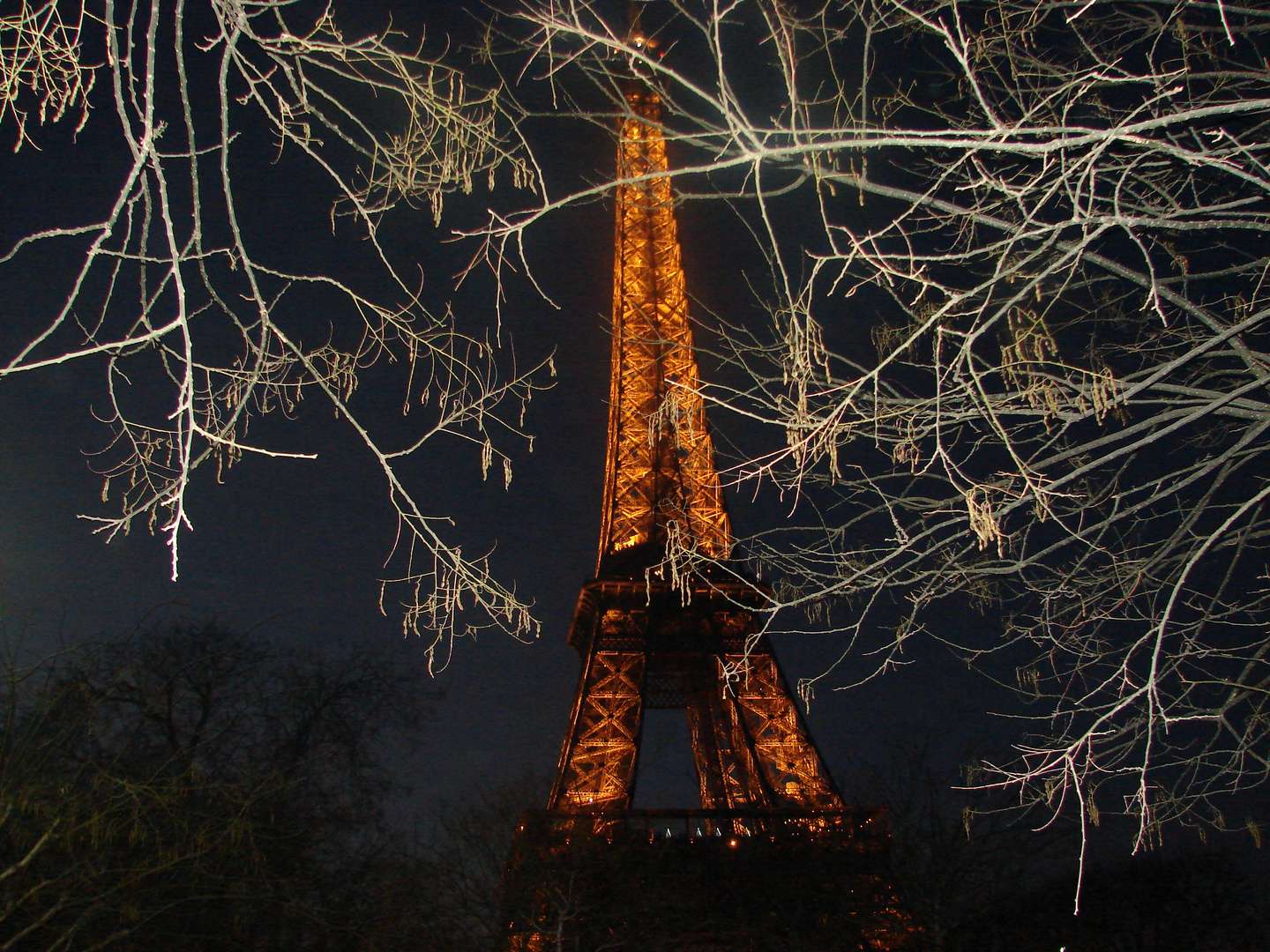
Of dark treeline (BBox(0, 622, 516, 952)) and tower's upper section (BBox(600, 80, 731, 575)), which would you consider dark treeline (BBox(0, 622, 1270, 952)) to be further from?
tower's upper section (BBox(600, 80, 731, 575))

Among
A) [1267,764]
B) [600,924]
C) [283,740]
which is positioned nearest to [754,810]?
[600,924]

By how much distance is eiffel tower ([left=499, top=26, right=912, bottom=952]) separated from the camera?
1457 cm

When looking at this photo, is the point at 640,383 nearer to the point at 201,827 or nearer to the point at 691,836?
the point at 691,836

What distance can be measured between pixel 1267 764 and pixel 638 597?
18.4 meters

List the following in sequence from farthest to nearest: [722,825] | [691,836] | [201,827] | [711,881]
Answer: [722,825] → [691,836] → [711,881] → [201,827]

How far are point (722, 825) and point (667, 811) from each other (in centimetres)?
151

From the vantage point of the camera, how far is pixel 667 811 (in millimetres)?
17234

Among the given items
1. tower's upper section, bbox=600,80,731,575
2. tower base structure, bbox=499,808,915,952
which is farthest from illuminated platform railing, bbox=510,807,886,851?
tower's upper section, bbox=600,80,731,575

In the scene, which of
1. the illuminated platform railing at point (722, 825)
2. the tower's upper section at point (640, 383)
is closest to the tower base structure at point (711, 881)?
the illuminated platform railing at point (722, 825)

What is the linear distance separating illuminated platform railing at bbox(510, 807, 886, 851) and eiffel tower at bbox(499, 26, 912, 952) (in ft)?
0.12

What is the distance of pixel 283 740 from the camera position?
13977 mm

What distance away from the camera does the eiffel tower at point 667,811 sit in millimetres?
14570

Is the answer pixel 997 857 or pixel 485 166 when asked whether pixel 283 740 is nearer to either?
pixel 485 166

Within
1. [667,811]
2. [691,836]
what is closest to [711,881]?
[691,836]
